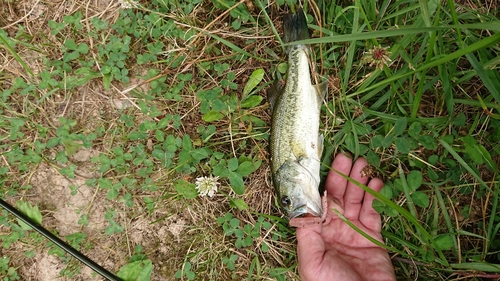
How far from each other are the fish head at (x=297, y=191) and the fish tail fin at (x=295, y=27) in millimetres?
986

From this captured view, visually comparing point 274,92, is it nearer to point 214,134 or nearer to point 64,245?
point 214,134

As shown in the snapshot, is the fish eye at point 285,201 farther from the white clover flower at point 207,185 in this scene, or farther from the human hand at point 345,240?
the white clover flower at point 207,185

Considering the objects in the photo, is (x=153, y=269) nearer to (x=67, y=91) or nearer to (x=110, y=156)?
(x=110, y=156)

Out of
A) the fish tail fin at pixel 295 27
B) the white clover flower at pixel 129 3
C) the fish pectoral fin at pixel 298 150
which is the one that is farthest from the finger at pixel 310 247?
the white clover flower at pixel 129 3

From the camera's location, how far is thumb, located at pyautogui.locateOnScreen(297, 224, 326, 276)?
9.45ft

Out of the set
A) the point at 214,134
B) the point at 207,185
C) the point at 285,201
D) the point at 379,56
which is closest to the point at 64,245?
the point at 207,185

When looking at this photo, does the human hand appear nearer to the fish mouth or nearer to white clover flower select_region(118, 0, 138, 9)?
the fish mouth

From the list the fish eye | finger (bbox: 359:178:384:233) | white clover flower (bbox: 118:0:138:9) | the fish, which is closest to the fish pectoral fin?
the fish

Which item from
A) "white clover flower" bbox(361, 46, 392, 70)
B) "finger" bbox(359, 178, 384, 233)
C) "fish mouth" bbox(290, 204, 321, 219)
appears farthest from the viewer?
"finger" bbox(359, 178, 384, 233)

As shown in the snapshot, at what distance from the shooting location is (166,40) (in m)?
→ 3.31

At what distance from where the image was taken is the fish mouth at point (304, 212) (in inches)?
108

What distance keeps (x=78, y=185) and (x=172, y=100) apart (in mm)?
1217

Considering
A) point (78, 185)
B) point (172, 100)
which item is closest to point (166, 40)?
point (172, 100)

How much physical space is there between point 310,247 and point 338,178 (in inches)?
23.9
